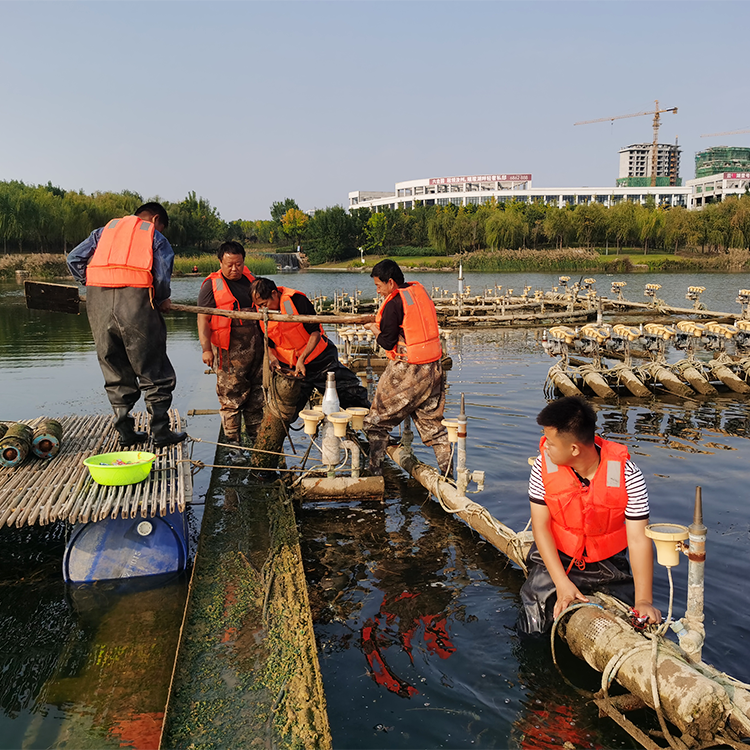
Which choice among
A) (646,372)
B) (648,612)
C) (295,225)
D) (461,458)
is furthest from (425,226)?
(648,612)

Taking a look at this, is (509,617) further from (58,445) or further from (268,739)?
(58,445)

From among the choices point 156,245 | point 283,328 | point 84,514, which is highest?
point 156,245

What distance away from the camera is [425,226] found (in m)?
104

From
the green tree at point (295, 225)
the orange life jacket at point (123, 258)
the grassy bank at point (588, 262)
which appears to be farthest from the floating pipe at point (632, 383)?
the green tree at point (295, 225)

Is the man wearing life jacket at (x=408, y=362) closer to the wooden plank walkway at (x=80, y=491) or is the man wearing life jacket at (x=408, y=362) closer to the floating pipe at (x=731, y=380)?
the wooden plank walkway at (x=80, y=491)

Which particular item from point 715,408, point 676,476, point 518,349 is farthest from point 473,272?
point 676,476

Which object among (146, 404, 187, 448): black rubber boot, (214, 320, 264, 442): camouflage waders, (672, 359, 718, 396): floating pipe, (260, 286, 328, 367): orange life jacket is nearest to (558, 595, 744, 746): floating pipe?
(146, 404, 187, 448): black rubber boot

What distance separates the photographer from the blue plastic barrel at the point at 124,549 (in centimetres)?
568

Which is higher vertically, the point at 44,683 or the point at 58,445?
the point at 58,445

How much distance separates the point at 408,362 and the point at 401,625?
9.55 feet

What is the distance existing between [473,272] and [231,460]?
231 feet

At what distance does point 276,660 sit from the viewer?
13.1 ft

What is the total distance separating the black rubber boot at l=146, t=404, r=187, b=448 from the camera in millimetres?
6305

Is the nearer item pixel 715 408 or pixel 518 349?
pixel 715 408
